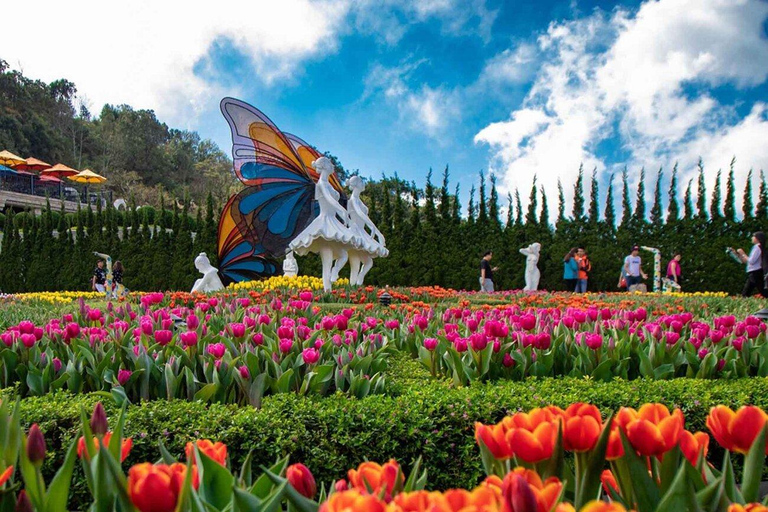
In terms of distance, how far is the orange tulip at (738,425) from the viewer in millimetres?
1055

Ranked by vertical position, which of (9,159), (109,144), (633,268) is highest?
(109,144)

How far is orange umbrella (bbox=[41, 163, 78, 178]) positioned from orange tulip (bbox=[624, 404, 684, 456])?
130ft

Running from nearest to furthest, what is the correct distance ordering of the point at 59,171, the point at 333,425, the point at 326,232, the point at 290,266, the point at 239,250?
the point at 333,425, the point at 326,232, the point at 290,266, the point at 239,250, the point at 59,171

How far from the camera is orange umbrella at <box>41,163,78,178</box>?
3434 cm

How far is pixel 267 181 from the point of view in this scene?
14164mm

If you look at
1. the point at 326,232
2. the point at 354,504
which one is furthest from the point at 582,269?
the point at 354,504

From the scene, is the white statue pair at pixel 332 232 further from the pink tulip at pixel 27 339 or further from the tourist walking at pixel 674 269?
the tourist walking at pixel 674 269

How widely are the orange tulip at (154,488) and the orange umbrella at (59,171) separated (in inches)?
1543

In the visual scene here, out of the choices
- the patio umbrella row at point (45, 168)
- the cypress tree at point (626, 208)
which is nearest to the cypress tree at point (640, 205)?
the cypress tree at point (626, 208)

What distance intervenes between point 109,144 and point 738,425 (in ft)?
184

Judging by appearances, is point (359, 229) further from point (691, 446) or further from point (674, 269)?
point (691, 446)

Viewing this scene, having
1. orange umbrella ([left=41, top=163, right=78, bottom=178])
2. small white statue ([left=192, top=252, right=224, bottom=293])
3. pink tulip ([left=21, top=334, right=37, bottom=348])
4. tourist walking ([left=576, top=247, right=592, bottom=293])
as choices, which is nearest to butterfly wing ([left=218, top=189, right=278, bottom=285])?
small white statue ([left=192, top=252, right=224, bottom=293])

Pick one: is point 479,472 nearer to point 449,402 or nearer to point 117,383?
point 449,402

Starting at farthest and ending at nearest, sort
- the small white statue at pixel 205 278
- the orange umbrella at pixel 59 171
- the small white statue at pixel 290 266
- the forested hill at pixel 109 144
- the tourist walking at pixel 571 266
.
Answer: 1. the forested hill at pixel 109 144
2. the orange umbrella at pixel 59 171
3. the small white statue at pixel 290 266
4. the tourist walking at pixel 571 266
5. the small white statue at pixel 205 278
